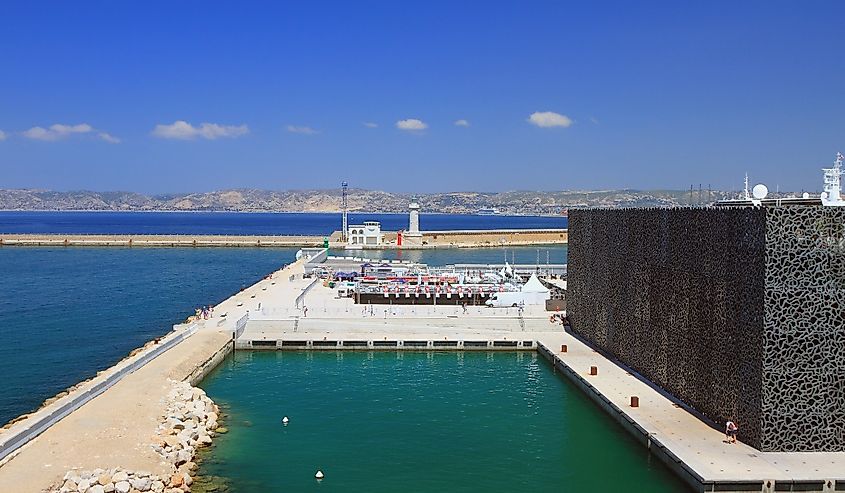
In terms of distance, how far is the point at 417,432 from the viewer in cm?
2388

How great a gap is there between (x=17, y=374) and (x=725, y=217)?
90.2ft

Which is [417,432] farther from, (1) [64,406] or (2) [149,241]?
(2) [149,241]

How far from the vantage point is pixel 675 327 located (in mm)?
24828

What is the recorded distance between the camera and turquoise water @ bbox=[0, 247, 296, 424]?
105 ft

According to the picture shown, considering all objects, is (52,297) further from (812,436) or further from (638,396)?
(812,436)

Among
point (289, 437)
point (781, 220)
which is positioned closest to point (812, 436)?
point (781, 220)

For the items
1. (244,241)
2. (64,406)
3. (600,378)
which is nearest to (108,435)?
(64,406)

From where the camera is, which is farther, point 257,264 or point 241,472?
point 257,264

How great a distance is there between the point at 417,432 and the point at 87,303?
36059 mm

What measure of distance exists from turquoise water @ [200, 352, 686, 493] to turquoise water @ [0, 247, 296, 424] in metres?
7.12

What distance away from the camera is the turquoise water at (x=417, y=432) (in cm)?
2022

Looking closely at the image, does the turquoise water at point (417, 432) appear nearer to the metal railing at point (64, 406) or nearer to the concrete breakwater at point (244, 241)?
the metal railing at point (64, 406)

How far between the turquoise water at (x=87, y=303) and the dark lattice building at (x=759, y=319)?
72.7 feet

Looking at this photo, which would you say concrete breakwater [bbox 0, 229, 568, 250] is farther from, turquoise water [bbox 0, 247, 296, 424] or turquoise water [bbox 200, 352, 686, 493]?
turquoise water [bbox 200, 352, 686, 493]
